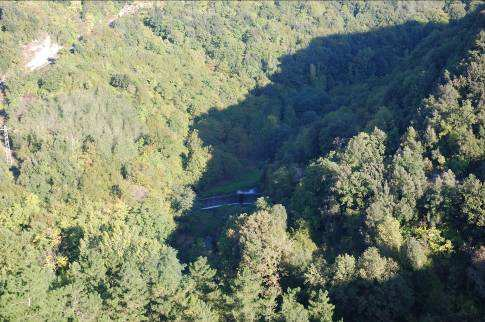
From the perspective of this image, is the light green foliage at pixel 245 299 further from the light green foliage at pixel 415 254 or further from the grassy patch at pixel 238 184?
the grassy patch at pixel 238 184

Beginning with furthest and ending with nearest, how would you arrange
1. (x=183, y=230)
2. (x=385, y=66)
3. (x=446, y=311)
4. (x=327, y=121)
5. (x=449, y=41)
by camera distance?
(x=385, y=66) → (x=327, y=121) → (x=449, y=41) → (x=183, y=230) → (x=446, y=311)

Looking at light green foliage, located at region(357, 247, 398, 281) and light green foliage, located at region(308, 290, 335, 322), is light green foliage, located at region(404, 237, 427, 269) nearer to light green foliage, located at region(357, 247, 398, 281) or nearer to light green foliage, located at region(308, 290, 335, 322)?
light green foliage, located at region(357, 247, 398, 281)

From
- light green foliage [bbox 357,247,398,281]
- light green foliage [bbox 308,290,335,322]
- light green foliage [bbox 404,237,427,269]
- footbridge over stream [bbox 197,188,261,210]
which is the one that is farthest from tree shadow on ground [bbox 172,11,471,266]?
light green foliage [bbox 404,237,427,269]

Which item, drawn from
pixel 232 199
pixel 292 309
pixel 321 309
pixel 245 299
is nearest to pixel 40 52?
pixel 232 199

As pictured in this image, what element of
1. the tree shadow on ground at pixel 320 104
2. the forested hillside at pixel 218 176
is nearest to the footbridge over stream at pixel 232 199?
the forested hillside at pixel 218 176

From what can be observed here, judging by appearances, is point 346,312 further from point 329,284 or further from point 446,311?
point 446,311

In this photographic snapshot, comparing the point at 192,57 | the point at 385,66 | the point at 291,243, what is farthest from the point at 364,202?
the point at 385,66
